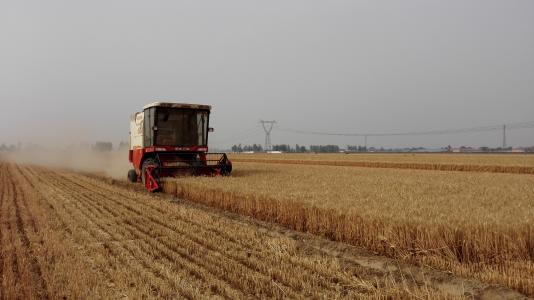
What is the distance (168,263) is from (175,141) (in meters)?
10.3

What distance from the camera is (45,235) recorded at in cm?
717

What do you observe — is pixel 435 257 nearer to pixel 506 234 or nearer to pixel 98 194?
pixel 506 234

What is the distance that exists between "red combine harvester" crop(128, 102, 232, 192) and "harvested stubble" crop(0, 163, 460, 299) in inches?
219

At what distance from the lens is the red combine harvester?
48.0 feet

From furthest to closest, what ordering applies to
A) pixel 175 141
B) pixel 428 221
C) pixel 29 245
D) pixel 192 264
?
1. pixel 175 141
2. pixel 29 245
3. pixel 428 221
4. pixel 192 264

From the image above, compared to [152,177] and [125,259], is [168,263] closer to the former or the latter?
[125,259]

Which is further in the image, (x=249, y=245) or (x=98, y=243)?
(x=98, y=243)

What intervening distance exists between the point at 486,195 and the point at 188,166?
9.80 metres

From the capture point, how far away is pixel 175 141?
1523 centimetres

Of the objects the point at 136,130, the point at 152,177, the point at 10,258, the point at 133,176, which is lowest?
the point at 10,258

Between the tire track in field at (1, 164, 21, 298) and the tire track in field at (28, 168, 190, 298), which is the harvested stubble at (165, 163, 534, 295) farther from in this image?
the tire track in field at (1, 164, 21, 298)

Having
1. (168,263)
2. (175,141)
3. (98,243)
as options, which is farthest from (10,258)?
(175,141)

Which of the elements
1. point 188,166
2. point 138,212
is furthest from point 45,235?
point 188,166

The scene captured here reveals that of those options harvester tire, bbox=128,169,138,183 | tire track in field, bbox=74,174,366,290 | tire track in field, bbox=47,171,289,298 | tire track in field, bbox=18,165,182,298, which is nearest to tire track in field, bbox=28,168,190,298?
tire track in field, bbox=18,165,182,298
